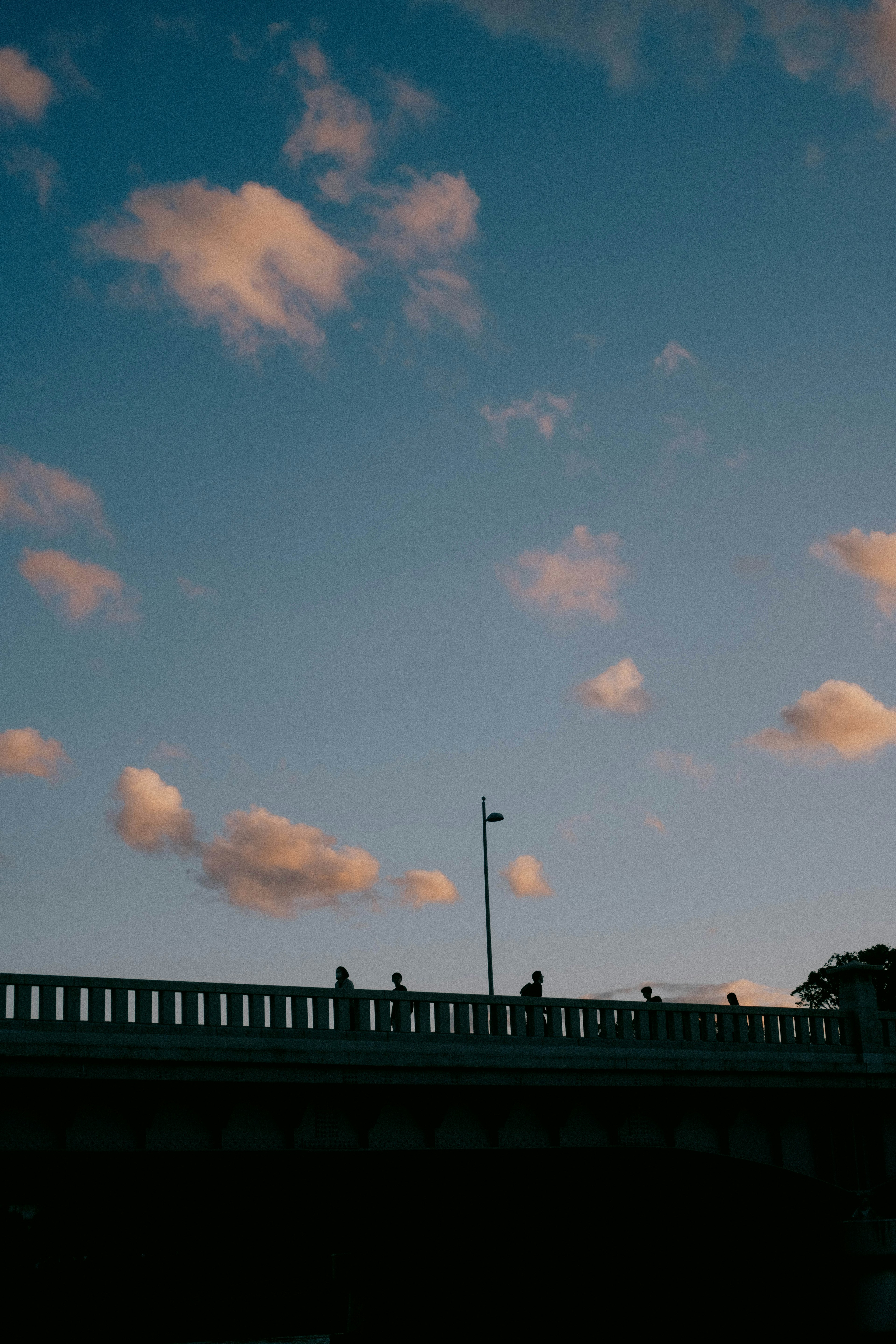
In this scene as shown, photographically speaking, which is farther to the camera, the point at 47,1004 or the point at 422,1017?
the point at 422,1017

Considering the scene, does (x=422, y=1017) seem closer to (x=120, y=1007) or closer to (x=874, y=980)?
(x=120, y=1007)

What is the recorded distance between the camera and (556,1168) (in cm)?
4147

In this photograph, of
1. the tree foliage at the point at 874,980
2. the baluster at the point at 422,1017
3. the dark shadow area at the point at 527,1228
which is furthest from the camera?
the tree foliage at the point at 874,980

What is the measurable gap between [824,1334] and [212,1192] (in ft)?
109

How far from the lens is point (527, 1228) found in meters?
52.7

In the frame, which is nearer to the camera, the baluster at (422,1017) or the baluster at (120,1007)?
the baluster at (120,1007)

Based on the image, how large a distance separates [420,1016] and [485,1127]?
142 inches

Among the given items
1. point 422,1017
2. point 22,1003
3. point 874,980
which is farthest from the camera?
point 874,980

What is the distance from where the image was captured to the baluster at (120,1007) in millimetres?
23906

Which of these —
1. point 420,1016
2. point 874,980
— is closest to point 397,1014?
point 420,1016

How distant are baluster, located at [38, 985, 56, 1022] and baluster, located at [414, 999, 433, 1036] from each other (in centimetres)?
757

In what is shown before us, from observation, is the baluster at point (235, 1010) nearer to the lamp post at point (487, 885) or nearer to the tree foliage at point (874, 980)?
the lamp post at point (487, 885)

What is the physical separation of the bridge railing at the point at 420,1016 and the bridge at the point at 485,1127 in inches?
1.9

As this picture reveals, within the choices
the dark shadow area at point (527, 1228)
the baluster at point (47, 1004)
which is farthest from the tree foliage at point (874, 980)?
the baluster at point (47, 1004)
